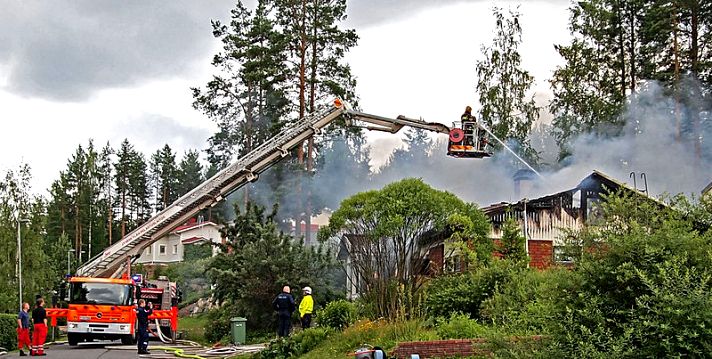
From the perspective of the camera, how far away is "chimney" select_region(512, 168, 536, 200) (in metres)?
35.8

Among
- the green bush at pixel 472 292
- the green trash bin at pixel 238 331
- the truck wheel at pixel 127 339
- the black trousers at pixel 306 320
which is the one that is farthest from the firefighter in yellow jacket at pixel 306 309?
the truck wheel at pixel 127 339

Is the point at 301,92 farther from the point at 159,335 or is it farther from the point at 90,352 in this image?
the point at 90,352

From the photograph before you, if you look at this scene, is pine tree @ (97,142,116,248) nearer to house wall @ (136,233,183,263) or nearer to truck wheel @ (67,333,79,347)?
house wall @ (136,233,183,263)

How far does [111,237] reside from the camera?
8881 centimetres

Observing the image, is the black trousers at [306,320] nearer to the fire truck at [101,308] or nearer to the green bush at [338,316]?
the green bush at [338,316]

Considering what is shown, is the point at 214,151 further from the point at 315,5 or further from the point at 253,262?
the point at 253,262

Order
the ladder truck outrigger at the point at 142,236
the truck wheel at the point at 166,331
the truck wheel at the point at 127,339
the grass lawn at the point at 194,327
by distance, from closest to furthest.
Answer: the ladder truck outrigger at the point at 142,236 < the truck wheel at the point at 127,339 < the truck wheel at the point at 166,331 < the grass lawn at the point at 194,327

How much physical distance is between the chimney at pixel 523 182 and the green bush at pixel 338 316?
16.2 m

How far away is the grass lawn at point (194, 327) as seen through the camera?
34031 mm

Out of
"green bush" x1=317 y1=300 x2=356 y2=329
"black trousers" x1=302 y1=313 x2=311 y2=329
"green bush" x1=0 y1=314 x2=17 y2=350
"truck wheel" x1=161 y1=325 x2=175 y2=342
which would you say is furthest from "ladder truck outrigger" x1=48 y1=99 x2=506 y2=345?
"green bush" x1=317 y1=300 x2=356 y2=329

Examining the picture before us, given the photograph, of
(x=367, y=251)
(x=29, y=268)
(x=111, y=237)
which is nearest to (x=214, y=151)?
(x=29, y=268)

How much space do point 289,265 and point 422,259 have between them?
22.9ft

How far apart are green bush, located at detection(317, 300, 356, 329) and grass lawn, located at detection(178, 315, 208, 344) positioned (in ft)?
38.6

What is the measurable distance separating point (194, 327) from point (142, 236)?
533 inches
